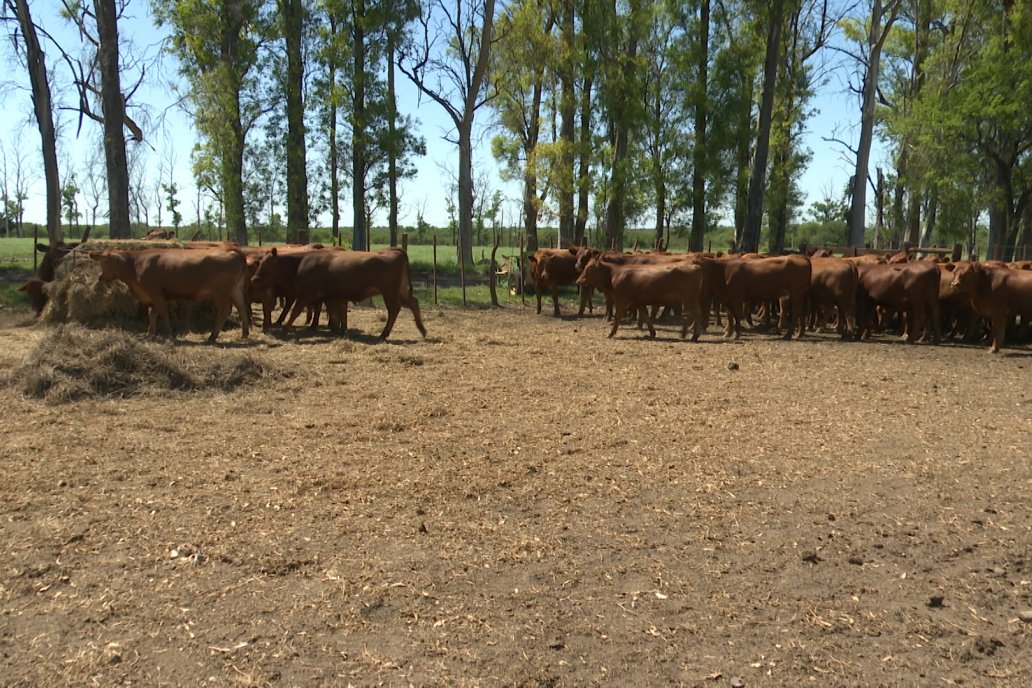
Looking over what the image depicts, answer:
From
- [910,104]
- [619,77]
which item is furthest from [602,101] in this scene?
[910,104]

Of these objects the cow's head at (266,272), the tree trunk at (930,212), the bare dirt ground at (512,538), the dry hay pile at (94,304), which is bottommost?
the bare dirt ground at (512,538)

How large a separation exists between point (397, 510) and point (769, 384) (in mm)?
6109

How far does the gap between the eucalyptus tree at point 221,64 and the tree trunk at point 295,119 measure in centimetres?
89

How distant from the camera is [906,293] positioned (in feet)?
48.5

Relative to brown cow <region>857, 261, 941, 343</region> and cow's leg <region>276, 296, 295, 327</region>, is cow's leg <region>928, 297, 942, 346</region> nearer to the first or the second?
brown cow <region>857, 261, 941, 343</region>

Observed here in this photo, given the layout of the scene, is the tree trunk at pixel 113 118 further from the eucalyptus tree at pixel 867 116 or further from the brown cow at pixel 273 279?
the eucalyptus tree at pixel 867 116

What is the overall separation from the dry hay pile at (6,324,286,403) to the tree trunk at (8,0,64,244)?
16.6 meters

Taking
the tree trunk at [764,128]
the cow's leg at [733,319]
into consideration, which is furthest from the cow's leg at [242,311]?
the tree trunk at [764,128]

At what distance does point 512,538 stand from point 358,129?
27800mm

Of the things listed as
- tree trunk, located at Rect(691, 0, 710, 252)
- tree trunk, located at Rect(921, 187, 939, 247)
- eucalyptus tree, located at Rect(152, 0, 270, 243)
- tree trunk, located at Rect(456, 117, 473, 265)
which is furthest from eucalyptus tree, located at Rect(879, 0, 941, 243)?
eucalyptus tree, located at Rect(152, 0, 270, 243)

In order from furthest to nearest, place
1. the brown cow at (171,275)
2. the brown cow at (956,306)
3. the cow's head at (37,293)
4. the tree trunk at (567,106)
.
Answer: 1. the tree trunk at (567,106)
2. the brown cow at (956,306)
3. the cow's head at (37,293)
4. the brown cow at (171,275)

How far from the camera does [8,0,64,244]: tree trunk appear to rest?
23.3m

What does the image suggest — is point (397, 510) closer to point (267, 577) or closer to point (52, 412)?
point (267, 577)

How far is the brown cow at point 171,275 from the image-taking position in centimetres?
1224
